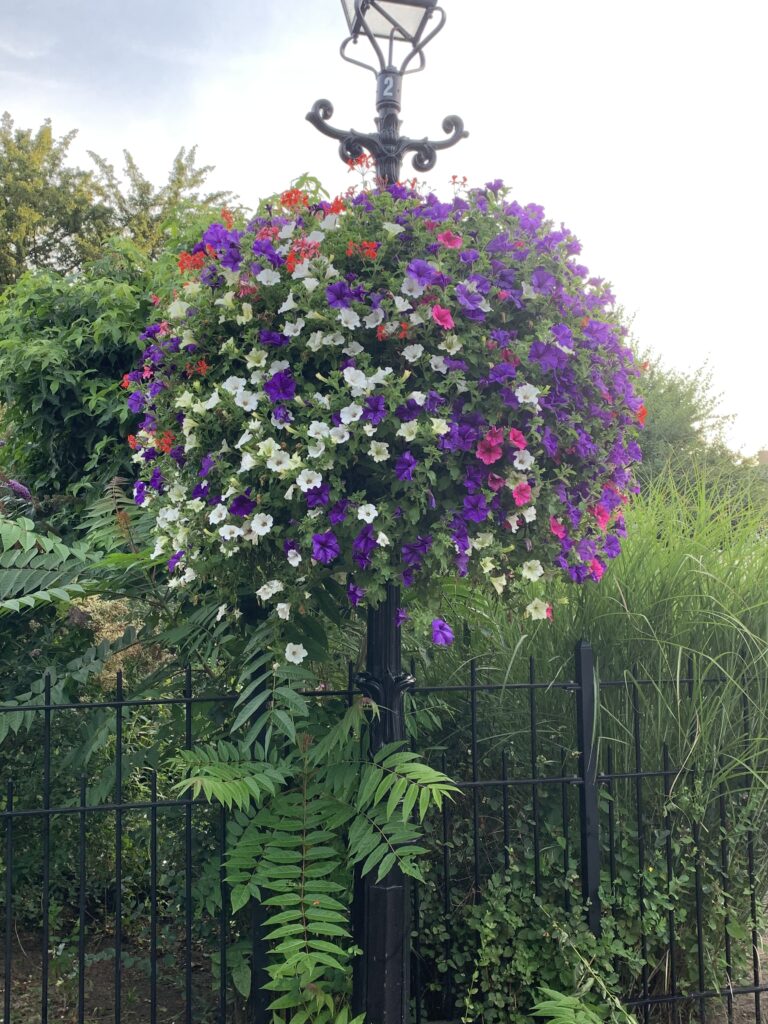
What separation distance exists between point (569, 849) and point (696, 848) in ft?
1.78

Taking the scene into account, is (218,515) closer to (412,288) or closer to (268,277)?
(268,277)

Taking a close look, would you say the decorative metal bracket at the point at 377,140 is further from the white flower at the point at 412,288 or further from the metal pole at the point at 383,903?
the metal pole at the point at 383,903

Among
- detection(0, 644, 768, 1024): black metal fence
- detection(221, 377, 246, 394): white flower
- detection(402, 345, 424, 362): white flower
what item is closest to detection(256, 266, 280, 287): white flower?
detection(221, 377, 246, 394): white flower

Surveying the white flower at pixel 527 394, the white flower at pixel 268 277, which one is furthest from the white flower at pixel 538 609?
the white flower at pixel 268 277

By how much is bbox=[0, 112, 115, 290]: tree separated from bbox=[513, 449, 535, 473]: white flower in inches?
762

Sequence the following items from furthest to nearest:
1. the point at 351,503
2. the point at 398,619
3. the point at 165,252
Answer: the point at 165,252
the point at 398,619
the point at 351,503

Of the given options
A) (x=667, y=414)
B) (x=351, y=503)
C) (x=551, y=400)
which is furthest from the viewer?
(x=667, y=414)

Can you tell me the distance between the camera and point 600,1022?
3.21 meters

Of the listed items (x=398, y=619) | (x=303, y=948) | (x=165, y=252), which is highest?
(x=165, y=252)

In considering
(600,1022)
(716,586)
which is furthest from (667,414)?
(600,1022)

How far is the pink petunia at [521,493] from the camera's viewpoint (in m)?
2.75

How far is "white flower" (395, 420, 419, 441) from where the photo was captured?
8.56ft

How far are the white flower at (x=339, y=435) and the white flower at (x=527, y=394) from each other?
21.8 inches

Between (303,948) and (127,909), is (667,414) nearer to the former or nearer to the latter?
(127,909)
